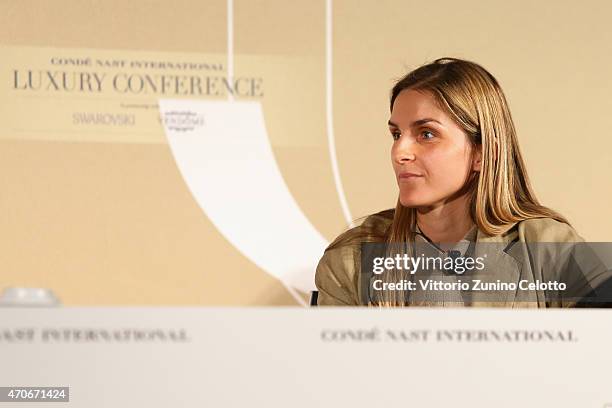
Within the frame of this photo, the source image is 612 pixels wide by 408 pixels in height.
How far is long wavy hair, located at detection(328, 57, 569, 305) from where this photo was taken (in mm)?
1406

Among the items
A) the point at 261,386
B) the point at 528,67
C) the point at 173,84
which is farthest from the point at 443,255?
the point at 261,386

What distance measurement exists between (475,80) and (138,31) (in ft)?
2.19

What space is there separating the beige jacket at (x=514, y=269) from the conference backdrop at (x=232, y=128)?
4.3 inches

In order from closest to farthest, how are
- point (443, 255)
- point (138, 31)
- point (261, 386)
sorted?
1. point (261, 386)
2. point (443, 255)
3. point (138, 31)

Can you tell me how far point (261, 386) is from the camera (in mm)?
729

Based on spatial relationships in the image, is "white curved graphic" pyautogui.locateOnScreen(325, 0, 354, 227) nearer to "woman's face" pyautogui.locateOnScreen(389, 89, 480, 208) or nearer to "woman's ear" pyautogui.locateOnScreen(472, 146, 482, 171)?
"woman's face" pyautogui.locateOnScreen(389, 89, 480, 208)

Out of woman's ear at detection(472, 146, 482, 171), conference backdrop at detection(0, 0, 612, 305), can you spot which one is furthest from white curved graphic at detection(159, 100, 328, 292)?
woman's ear at detection(472, 146, 482, 171)

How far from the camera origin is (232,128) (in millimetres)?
1508

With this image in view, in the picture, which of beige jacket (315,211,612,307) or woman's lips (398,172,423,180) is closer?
beige jacket (315,211,612,307)

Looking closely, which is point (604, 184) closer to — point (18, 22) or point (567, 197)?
point (567, 197)

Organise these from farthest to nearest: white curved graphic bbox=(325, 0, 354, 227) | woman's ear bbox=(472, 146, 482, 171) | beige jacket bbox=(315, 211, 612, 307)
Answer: white curved graphic bbox=(325, 0, 354, 227)
woman's ear bbox=(472, 146, 482, 171)
beige jacket bbox=(315, 211, 612, 307)

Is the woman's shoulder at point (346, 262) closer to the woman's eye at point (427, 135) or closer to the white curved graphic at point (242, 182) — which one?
the white curved graphic at point (242, 182)

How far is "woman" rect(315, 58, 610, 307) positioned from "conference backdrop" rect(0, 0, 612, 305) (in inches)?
2.5

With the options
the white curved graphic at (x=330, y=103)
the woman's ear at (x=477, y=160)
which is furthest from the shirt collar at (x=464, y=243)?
the white curved graphic at (x=330, y=103)
